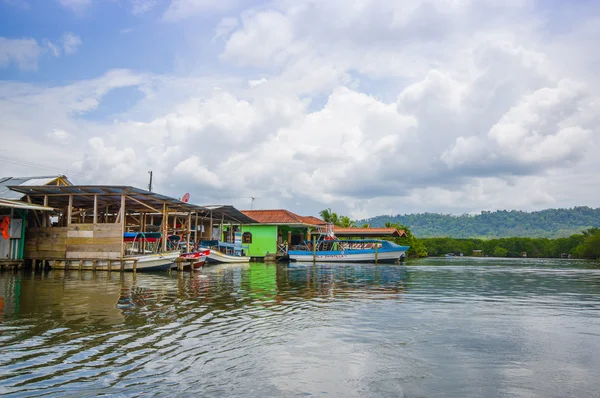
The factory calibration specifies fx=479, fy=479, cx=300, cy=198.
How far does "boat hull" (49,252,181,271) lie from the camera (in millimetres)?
23766

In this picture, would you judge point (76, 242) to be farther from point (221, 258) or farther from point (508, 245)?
point (508, 245)

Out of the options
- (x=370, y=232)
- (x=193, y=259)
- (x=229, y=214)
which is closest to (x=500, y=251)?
(x=370, y=232)

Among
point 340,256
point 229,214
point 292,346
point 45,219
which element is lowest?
point 292,346

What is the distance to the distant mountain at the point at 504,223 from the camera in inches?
5714

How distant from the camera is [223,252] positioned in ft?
124

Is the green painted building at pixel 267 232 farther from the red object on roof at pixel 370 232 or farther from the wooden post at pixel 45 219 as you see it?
the wooden post at pixel 45 219

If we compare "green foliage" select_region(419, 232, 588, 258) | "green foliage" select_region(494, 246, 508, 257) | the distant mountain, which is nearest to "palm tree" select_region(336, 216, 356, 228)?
"green foliage" select_region(419, 232, 588, 258)

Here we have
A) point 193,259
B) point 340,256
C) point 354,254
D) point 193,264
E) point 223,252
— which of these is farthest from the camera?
point 340,256

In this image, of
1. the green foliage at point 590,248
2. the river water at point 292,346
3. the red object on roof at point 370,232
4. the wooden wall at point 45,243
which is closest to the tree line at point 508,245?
the green foliage at point 590,248

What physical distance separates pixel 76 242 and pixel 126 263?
2.80 m

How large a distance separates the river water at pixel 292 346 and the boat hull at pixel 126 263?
9.90 meters

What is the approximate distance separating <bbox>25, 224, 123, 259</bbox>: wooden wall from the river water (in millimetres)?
10063

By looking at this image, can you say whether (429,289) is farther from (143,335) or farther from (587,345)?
(143,335)

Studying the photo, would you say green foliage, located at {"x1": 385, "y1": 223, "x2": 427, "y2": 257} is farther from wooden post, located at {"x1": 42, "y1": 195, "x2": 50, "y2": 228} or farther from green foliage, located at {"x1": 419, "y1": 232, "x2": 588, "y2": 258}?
wooden post, located at {"x1": 42, "y1": 195, "x2": 50, "y2": 228}
